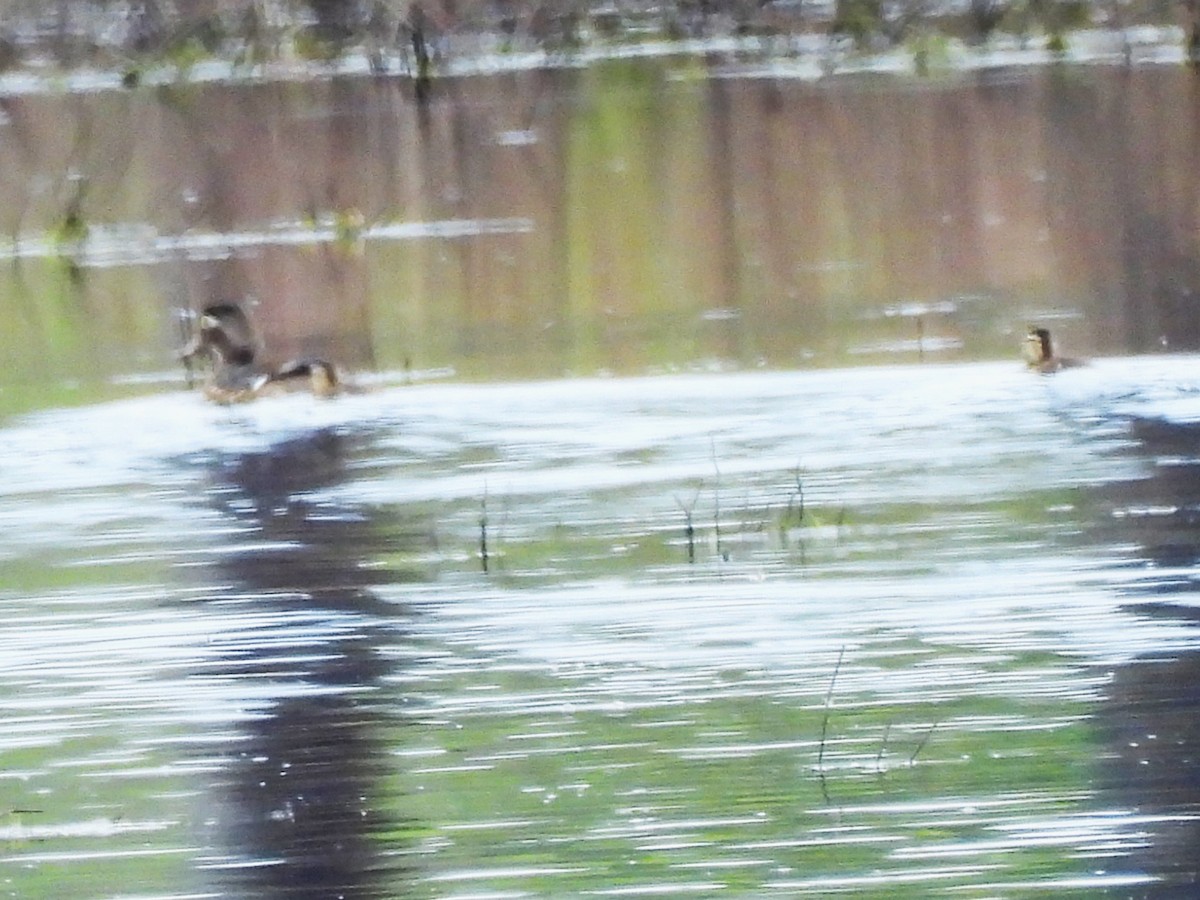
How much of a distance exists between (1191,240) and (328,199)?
6575mm

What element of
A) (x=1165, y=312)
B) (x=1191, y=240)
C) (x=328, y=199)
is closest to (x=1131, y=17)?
(x=328, y=199)

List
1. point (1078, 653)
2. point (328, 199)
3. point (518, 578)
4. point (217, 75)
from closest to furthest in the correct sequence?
point (1078, 653) → point (518, 578) → point (328, 199) → point (217, 75)

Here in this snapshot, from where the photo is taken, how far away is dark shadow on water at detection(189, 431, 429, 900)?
5.63m

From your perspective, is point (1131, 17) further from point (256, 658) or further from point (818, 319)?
point (256, 658)

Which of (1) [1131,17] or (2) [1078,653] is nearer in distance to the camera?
(2) [1078,653]

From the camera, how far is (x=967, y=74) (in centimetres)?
2902

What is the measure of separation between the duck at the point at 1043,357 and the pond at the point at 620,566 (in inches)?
2.3

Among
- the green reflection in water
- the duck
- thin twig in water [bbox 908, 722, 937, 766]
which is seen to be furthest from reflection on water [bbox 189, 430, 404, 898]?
the duck

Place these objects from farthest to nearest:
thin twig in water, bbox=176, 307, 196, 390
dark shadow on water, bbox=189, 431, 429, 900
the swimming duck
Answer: thin twig in water, bbox=176, 307, 196, 390, the swimming duck, dark shadow on water, bbox=189, 431, 429, 900

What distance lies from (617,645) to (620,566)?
954mm

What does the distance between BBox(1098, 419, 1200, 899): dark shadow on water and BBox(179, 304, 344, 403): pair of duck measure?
3515 mm

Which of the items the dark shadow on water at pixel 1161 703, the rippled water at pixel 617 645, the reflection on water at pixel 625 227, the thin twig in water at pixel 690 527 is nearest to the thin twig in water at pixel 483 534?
the rippled water at pixel 617 645

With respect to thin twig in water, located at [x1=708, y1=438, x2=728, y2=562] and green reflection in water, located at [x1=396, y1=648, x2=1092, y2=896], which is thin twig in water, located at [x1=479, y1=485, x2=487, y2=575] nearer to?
thin twig in water, located at [x1=708, y1=438, x2=728, y2=562]

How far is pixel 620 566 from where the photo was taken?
8.15m
